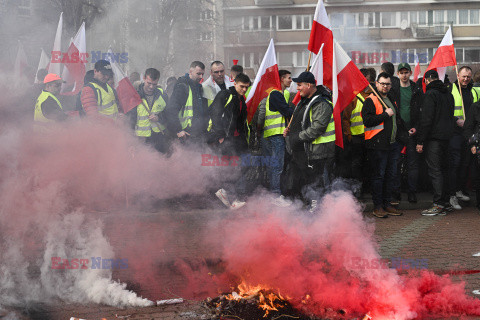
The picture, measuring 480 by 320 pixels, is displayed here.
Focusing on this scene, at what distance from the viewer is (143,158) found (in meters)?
6.42

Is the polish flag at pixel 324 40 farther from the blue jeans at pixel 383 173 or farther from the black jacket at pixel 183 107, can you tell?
the black jacket at pixel 183 107

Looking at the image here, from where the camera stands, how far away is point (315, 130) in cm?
712

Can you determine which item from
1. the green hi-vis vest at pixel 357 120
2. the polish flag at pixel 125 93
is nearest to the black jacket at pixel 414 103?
the green hi-vis vest at pixel 357 120

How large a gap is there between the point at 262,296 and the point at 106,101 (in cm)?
466

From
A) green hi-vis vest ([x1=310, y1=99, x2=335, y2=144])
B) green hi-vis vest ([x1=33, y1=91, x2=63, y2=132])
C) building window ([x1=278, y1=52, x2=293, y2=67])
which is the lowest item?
green hi-vis vest ([x1=310, y1=99, x2=335, y2=144])

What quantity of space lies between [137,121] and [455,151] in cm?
522

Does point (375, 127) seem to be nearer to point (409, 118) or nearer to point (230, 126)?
point (409, 118)

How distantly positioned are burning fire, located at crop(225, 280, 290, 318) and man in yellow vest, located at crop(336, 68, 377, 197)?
4.22 metres

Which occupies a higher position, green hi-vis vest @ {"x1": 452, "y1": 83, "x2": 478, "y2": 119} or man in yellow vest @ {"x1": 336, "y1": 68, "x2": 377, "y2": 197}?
green hi-vis vest @ {"x1": 452, "y1": 83, "x2": 478, "y2": 119}

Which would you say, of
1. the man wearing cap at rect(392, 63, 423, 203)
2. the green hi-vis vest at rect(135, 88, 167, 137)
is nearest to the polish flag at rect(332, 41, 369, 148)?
the man wearing cap at rect(392, 63, 423, 203)

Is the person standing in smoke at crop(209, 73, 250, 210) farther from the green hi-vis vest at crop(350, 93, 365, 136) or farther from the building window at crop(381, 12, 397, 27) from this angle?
the building window at crop(381, 12, 397, 27)

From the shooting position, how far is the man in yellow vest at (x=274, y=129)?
8.25m

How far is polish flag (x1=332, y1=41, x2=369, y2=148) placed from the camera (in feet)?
24.5

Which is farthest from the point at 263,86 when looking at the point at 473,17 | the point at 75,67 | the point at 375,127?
the point at 473,17
